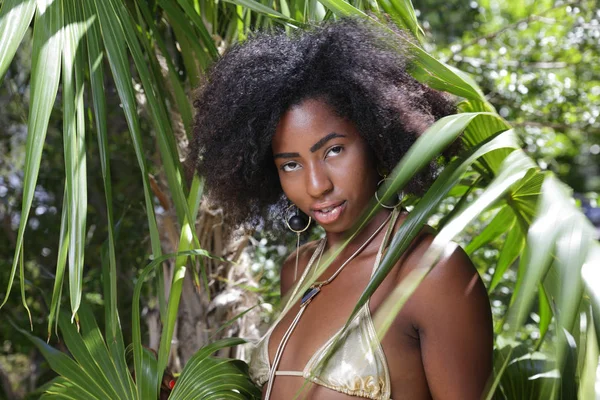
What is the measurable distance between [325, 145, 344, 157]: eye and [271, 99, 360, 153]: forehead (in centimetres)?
3

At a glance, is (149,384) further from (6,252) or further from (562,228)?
(6,252)

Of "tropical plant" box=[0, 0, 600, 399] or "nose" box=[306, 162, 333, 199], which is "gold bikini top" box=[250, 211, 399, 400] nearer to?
"tropical plant" box=[0, 0, 600, 399]

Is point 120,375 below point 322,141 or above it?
below

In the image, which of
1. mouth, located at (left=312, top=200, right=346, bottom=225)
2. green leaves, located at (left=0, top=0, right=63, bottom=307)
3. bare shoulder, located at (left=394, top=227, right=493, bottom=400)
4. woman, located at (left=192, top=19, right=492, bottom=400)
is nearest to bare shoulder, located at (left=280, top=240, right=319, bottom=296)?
woman, located at (left=192, top=19, right=492, bottom=400)

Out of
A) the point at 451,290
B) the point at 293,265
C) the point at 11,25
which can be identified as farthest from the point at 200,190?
the point at 451,290

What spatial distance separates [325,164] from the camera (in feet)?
5.45

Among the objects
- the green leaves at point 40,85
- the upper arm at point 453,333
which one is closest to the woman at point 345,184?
the upper arm at point 453,333

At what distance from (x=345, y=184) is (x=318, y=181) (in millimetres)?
54

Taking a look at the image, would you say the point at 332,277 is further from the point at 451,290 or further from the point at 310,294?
the point at 451,290

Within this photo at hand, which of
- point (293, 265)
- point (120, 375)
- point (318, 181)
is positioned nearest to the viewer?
point (318, 181)

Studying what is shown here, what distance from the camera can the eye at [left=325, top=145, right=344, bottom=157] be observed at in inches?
65.7

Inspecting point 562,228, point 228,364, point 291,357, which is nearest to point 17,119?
point 228,364

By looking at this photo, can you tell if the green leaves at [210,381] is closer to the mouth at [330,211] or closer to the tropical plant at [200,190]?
the tropical plant at [200,190]

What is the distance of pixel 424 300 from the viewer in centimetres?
150
